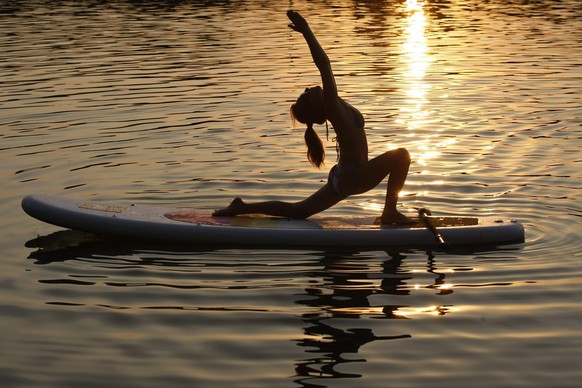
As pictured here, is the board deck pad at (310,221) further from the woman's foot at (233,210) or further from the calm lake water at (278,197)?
the calm lake water at (278,197)

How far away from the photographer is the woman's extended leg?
34.5ft

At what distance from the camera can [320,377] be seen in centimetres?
705

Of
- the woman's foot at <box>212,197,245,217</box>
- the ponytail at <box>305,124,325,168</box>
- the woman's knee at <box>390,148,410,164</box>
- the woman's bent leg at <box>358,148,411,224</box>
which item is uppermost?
the ponytail at <box>305,124,325,168</box>

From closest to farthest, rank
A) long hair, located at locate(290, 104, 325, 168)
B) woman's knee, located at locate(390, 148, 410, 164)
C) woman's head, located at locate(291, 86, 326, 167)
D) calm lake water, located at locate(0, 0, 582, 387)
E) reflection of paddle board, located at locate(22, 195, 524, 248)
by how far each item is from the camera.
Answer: calm lake water, located at locate(0, 0, 582, 387) → woman's head, located at locate(291, 86, 326, 167) → long hair, located at locate(290, 104, 325, 168) → reflection of paddle board, located at locate(22, 195, 524, 248) → woman's knee, located at locate(390, 148, 410, 164)

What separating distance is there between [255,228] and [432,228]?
162cm

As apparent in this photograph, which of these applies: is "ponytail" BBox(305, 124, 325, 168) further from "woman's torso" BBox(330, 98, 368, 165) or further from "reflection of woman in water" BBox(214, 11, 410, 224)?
"woman's torso" BBox(330, 98, 368, 165)

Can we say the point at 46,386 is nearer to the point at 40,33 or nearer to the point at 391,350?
the point at 391,350

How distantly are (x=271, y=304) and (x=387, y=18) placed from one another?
87.7 feet

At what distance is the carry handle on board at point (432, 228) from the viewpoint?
9.84 meters

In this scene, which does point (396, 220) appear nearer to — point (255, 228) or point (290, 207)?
point (290, 207)

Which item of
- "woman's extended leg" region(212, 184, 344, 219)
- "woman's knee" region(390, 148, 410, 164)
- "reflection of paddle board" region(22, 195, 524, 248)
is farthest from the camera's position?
"woman's extended leg" region(212, 184, 344, 219)

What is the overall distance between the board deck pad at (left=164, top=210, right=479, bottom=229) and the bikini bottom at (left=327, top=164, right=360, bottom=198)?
304 millimetres

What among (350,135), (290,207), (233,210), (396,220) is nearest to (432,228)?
(396,220)

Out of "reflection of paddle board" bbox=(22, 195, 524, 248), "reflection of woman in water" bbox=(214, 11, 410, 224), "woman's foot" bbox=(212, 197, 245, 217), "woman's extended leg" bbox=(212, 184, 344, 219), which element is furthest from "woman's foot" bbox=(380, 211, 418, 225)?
"woman's foot" bbox=(212, 197, 245, 217)
